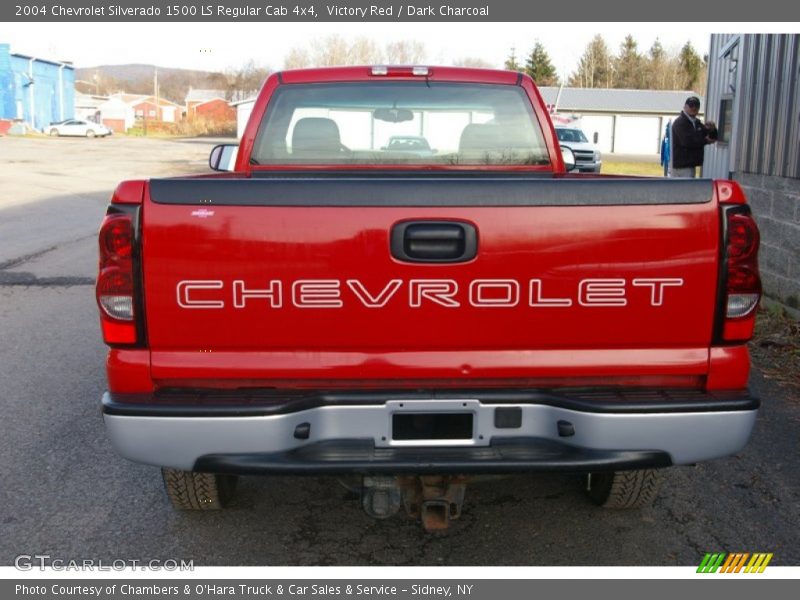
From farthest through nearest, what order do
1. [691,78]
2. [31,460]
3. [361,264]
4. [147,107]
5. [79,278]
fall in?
[147,107], [691,78], [79,278], [31,460], [361,264]

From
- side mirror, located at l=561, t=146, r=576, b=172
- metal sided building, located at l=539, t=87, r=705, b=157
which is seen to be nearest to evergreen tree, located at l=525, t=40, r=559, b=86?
metal sided building, located at l=539, t=87, r=705, b=157

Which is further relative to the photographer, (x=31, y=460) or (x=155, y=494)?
(x=31, y=460)

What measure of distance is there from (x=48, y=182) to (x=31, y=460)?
22.5 m

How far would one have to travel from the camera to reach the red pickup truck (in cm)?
298

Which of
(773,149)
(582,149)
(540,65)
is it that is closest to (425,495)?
(773,149)

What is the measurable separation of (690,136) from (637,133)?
60.5m

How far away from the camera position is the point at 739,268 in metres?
3.07

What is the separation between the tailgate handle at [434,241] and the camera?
2.99 m

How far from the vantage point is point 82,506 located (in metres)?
4.03

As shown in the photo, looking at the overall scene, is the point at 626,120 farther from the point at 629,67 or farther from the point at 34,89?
the point at 34,89

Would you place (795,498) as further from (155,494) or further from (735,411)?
(155,494)

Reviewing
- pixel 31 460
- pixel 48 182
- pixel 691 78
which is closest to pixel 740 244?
pixel 31 460

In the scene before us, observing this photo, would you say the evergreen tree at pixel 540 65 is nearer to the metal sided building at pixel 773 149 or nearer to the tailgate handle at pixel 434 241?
the metal sided building at pixel 773 149

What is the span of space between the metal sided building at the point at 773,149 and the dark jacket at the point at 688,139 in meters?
2.29
